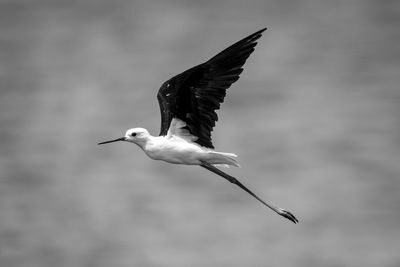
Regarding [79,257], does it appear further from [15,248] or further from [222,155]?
[222,155]

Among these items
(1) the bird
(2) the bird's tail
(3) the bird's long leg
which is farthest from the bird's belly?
(3) the bird's long leg

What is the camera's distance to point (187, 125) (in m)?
14.8

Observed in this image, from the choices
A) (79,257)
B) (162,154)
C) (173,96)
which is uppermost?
(79,257)

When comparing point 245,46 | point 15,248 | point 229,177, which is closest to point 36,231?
point 15,248

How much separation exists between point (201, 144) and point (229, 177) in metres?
1.31

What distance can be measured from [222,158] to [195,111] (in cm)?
86

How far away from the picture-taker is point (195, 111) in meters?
14.7

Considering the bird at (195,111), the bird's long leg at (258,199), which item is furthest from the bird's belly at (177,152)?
the bird's long leg at (258,199)

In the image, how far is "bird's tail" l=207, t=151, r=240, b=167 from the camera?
14.5 m

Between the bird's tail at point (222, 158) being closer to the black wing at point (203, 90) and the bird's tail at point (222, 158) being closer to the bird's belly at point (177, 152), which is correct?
the bird's belly at point (177, 152)

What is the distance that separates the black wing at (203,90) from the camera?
14.2 meters

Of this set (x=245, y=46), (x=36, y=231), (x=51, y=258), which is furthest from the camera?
(x=36, y=231)

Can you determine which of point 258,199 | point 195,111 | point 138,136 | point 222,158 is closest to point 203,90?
point 195,111

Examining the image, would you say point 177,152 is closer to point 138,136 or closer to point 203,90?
point 138,136
